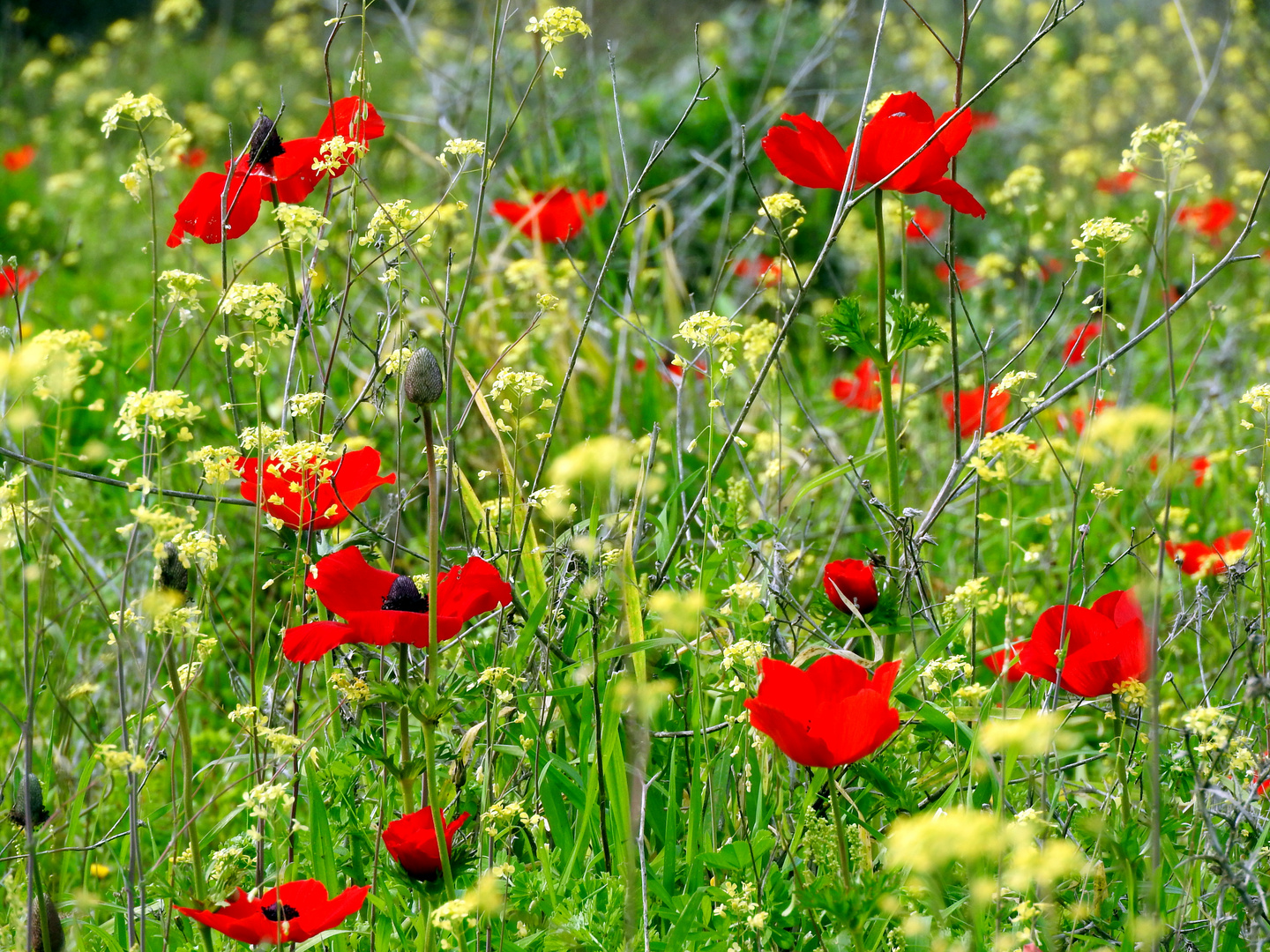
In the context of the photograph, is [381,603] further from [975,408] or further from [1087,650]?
[975,408]

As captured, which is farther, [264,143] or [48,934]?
[264,143]

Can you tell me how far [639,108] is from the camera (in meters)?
4.85

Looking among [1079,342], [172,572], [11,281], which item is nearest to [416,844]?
[172,572]

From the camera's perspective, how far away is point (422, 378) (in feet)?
3.50

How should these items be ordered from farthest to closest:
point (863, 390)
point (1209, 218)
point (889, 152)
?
point (1209, 218) → point (863, 390) → point (889, 152)

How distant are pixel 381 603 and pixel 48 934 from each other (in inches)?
16.6

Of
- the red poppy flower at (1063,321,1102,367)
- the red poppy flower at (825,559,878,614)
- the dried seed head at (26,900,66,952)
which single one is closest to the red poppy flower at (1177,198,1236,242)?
the red poppy flower at (1063,321,1102,367)

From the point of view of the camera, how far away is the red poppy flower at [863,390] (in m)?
2.37

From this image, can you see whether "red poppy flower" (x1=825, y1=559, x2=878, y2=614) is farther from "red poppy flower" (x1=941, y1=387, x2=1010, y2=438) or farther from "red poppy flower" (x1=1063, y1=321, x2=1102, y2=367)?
"red poppy flower" (x1=941, y1=387, x2=1010, y2=438)

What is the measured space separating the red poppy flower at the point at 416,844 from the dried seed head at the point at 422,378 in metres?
0.39

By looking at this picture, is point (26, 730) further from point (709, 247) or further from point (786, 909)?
point (709, 247)

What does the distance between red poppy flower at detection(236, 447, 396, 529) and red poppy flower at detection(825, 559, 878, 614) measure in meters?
0.54

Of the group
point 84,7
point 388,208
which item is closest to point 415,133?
point 388,208

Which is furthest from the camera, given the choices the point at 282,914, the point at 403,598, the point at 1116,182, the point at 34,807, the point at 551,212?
the point at 1116,182
